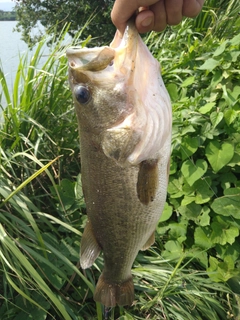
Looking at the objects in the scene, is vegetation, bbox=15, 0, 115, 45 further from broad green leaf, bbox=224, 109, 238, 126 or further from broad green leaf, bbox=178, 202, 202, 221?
broad green leaf, bbox=178, 202, 202, 221

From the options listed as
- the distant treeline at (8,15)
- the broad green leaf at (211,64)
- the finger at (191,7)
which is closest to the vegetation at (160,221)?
the broad green leaf at (211,64)

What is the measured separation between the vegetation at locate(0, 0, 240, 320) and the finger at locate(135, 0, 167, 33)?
3.71 ft

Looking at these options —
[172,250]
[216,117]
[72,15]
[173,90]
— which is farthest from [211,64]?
[72,15]

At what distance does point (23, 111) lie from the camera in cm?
292

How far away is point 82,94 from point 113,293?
97 centimetres

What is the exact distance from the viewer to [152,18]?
5.17 feet

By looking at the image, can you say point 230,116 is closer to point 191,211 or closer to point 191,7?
point 191,211

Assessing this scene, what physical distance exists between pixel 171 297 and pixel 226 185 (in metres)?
0.88

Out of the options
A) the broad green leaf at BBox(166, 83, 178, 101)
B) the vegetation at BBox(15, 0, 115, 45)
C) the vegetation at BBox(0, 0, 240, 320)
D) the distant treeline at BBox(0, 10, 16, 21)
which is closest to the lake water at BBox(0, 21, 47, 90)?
the vegetation at BBox(0, 0, 240, 320)

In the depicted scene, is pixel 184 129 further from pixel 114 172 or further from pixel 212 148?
pixel 114 172

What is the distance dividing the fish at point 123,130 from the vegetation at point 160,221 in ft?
2.59

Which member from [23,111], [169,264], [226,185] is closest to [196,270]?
[169,264]

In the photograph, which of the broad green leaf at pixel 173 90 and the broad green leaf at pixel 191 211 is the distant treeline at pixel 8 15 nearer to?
the broad green leaf at pixel 173 90

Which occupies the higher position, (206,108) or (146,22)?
(146,22)
